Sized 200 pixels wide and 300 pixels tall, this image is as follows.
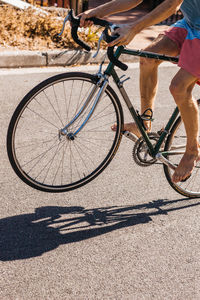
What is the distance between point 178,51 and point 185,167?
827 mm

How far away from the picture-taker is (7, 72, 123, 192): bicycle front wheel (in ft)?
9.35

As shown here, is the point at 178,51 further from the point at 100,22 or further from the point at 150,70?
the point at 100,22

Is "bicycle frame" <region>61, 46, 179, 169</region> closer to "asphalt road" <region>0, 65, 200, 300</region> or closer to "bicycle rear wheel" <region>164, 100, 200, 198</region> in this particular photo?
"bicycle rear wheel" <region>164, 100, 200, 198</region>

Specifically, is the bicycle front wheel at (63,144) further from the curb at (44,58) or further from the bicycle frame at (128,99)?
the curb at (44,58)

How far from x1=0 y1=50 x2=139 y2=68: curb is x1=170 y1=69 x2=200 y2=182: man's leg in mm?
3538

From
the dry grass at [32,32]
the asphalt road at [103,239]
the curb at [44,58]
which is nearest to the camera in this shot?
the asphalt road at [103,239]

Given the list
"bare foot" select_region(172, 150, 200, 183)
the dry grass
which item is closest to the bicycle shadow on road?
"bare foot" select_region(172, 150, 200, 183)

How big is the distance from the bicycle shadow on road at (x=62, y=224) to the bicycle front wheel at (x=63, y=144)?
0.25 meters

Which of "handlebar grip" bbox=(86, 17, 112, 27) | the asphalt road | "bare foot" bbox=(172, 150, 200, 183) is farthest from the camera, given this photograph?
"bare foot" bbox=(172, 150, 200, 183)

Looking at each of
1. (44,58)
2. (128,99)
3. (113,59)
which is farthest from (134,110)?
(44,58)

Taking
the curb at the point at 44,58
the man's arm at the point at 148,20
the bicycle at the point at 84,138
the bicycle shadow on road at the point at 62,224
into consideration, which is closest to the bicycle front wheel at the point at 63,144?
the bicycle at the point at 84,138

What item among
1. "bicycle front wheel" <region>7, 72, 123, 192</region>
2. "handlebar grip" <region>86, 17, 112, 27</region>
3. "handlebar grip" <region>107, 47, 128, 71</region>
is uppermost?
"handlebar grip" <region>86, 17, 112, 27</region>

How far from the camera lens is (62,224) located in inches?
114

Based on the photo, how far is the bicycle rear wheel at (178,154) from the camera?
3.08m
